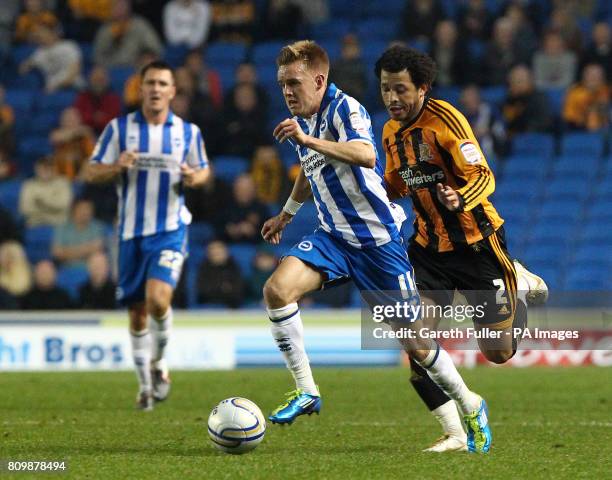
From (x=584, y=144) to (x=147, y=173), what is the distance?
850cm

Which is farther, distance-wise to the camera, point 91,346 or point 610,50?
point 610,50

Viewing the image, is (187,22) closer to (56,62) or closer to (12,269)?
(56,62)

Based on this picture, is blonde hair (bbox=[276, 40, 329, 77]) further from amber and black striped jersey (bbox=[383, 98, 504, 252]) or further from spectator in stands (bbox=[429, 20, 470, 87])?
spectator in stands (bbox=[429, 20, 470, 87])

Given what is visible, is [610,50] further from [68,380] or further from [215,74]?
[68,380]

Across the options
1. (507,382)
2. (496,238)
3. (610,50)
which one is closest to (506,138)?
(610,50)

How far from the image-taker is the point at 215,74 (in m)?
18.2

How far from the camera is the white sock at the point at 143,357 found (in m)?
10.2

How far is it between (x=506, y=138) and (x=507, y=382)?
5330mm

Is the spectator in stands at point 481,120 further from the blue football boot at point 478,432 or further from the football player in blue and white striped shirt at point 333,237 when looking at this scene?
the blue football boot at point 478,432

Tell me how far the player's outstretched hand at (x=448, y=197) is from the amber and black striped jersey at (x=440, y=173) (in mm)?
135

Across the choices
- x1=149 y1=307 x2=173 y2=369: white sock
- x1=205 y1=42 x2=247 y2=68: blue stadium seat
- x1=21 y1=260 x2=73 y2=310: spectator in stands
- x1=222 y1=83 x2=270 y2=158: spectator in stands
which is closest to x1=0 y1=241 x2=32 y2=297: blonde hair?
x1=21 y1=260 x2=73 y2=310: spectator in stands

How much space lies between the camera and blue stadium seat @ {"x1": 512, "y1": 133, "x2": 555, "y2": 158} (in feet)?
56.9

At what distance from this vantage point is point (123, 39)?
19.0 meters

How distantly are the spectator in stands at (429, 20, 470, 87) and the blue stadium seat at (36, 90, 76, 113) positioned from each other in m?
5.40
